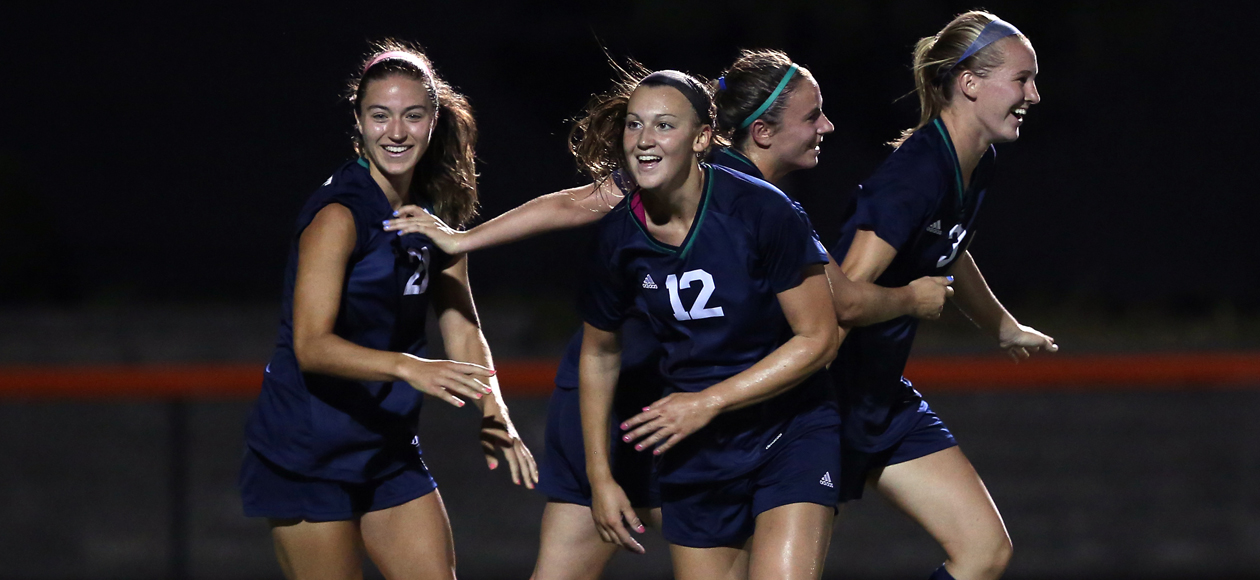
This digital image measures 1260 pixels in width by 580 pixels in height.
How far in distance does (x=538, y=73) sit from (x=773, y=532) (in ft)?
19.9

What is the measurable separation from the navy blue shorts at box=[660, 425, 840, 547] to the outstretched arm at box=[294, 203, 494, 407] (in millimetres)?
516

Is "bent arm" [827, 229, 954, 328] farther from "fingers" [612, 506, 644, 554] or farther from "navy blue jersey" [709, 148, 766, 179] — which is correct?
"fingers" [612, 506, 644, 554]

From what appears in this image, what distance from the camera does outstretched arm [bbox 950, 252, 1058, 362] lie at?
10.1 feet

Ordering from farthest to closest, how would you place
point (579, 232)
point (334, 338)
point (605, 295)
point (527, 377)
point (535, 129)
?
point (535, 129), point (579, 232), point (527, 377), point (605, 295), point (334, 338)

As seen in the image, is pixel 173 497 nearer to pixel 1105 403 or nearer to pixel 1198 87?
pixel 1105 403

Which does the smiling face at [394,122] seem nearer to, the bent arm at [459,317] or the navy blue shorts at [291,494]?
the bent arm at [459,317]

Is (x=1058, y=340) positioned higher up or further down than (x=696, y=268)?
further down

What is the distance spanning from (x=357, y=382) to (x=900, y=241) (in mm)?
1171

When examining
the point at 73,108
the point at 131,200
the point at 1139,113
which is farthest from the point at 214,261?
the point at 1139,113

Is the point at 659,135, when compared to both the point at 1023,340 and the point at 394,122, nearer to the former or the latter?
the point at 394,122

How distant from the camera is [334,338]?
2340 mm

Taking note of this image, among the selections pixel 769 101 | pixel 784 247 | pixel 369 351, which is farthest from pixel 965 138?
pixel 369 351

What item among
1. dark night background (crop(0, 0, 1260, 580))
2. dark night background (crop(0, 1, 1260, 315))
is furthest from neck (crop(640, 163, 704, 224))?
dark night background (crop(0, 1, 1260, 315))

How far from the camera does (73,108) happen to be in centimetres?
849
